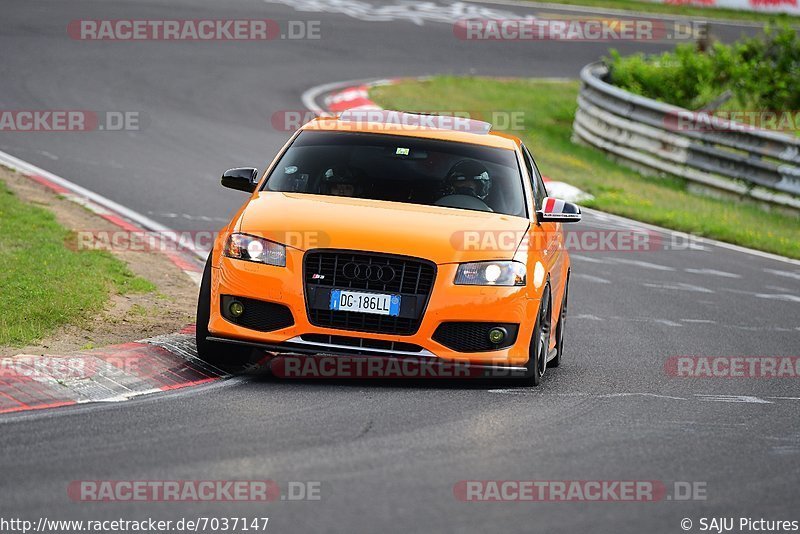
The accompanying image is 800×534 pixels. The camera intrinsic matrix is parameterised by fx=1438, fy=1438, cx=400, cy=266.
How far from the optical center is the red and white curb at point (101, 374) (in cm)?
756

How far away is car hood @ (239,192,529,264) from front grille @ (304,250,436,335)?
0.20 ft

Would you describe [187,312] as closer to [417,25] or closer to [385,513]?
[385,513]

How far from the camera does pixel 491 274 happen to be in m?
8.75

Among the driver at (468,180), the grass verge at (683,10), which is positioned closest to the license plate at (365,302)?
the driver at (468,180)

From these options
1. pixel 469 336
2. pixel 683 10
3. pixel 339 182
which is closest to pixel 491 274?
pixel 469 336

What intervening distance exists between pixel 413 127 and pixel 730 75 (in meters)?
15.9

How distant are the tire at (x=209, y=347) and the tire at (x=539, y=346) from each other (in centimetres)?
176

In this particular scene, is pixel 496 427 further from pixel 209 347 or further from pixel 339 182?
pixel 339 182

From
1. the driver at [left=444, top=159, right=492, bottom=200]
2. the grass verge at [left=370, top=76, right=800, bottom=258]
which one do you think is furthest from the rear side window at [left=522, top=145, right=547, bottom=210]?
the grass verge at [left=370, top=76, right=800, bottom=258]

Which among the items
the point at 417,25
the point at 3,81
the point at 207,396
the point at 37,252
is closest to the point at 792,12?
the point at 417,25

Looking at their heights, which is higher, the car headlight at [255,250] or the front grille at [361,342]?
the car headlight at [255,250]

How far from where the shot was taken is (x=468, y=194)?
9766mm

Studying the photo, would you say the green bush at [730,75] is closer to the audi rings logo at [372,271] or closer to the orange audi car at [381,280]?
the orange audi car at [381,280]

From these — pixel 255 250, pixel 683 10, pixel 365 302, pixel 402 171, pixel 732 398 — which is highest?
pixel 683 10
